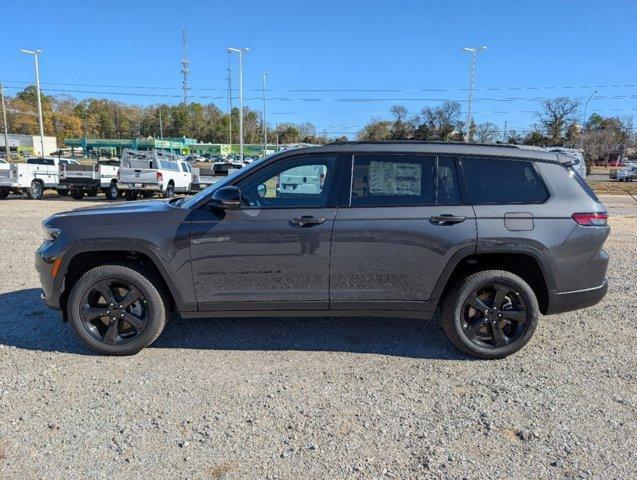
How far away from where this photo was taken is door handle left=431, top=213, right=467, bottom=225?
4.05 metres

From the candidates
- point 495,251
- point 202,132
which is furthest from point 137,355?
point 202,132

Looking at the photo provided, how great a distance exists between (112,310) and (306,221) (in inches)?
71.0

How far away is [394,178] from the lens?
4160mm

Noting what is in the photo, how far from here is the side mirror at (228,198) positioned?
3949 millimetres

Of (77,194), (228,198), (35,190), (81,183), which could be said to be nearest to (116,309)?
(228,198)

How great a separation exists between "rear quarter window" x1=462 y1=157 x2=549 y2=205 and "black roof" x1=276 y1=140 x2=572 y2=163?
0.07 m

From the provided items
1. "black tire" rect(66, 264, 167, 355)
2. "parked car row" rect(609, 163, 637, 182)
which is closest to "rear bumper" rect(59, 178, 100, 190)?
"black tire" rect(66, 264, 167, 355)

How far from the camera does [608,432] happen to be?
124 inches

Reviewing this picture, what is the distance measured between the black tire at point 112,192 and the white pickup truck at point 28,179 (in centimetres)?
170

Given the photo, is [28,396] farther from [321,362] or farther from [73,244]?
[321,362]

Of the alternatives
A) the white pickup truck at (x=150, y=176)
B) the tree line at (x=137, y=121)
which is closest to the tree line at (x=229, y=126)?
the tree line at (x=137, y=121)

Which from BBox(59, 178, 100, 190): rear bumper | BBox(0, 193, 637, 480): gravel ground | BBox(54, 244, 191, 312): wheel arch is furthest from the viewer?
BBox(59, 178, 100, 190): rear bumper

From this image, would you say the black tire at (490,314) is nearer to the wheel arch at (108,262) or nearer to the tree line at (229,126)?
the wheel arch at (108,262)

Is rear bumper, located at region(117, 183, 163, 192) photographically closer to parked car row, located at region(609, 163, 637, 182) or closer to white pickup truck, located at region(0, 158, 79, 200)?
white pickup truck, located at region(0, 158, 79, 200)
